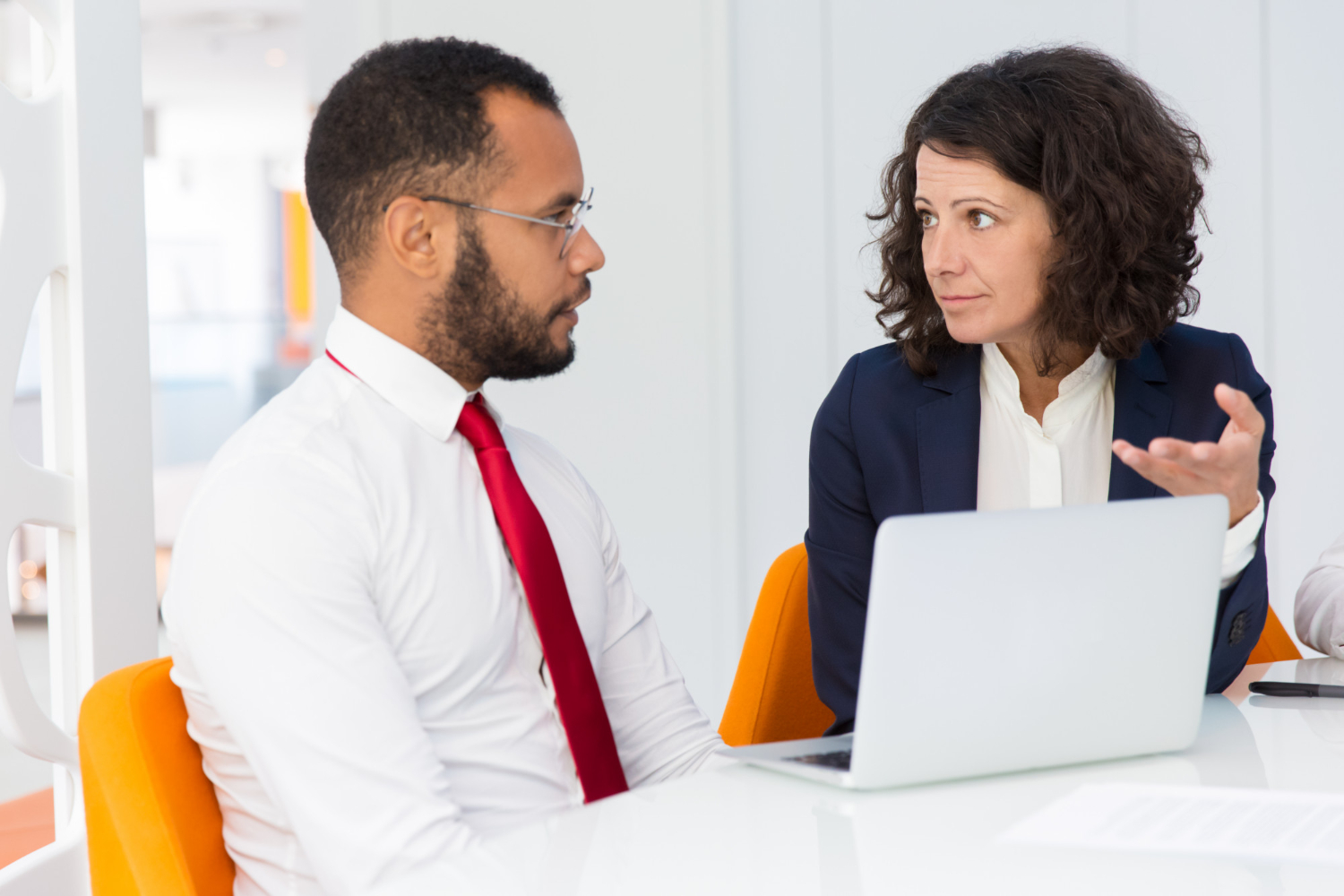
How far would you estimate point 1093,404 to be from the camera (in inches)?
68.6

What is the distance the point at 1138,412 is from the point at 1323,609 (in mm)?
342

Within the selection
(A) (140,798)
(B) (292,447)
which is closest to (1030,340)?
(B) (292,447)

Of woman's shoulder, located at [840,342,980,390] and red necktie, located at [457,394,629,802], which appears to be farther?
woman's shoulder, located at [840,342,980,390]

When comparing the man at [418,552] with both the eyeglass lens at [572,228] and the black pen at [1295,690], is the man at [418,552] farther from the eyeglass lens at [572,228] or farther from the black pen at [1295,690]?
the black pen at [1295,690]

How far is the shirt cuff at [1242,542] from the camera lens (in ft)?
4.42

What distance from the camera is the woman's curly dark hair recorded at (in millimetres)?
1664

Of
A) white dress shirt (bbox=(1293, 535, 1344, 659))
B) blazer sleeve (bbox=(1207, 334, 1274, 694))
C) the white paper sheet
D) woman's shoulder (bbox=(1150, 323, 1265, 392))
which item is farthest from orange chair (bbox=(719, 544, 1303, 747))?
the white paper sheet

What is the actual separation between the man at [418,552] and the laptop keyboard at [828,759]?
0.89 ft

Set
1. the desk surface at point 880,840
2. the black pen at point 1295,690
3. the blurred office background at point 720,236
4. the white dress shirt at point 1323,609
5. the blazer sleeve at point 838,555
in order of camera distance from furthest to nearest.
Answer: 1. the blurred office background at point 720,236
2. the blazer sleeve at point 838,555
3. the white dress shirt at point 1323,609
4. the black pen at point 1295,690
5. the desk surface at point 880,840

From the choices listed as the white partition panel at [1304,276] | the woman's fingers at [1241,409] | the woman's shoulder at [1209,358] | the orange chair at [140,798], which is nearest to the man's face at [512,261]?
the orange chair at [140,798]

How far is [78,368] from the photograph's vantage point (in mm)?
1621

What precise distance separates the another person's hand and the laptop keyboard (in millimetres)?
369

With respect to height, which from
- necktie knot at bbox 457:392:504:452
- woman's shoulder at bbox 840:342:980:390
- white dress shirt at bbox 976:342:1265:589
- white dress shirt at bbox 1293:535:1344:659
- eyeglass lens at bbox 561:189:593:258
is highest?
eyeglass lens at bbox 561:189:593:258

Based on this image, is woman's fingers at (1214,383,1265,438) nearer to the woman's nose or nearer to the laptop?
the laptop
